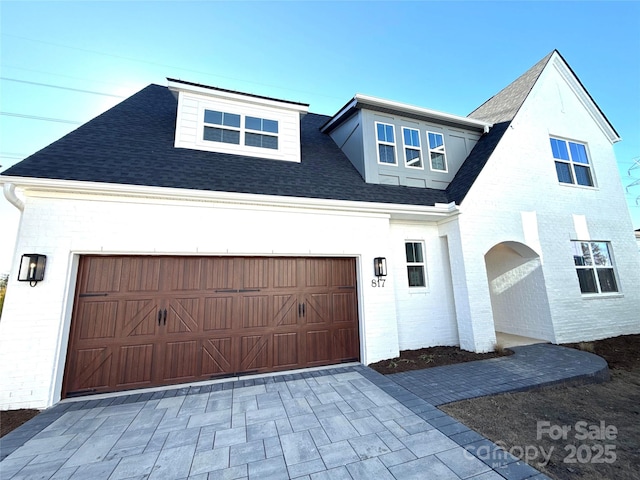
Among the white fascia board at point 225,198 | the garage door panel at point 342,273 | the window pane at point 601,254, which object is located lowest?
the garage door panel at point 342,273

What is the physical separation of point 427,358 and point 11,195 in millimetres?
8557

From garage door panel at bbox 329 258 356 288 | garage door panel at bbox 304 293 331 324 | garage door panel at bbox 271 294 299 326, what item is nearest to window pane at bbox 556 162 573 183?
garage door panel at bbox 329 258 356 288

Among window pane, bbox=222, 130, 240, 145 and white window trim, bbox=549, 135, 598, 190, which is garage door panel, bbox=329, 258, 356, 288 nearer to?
window pane, bbox=222, 130, 240, 145

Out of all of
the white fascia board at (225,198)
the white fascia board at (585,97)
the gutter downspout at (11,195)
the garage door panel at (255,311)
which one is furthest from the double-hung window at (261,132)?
the white fascia board at (585,97)

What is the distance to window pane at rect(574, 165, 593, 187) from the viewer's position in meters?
8.66

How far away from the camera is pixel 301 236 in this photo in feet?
18.8

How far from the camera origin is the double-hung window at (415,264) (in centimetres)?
697

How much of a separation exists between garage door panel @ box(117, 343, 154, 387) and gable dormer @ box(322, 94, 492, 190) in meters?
6.36

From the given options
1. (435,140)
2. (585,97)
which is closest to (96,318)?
(435,140)

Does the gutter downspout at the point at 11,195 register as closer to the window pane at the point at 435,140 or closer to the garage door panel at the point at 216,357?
the garage door panel at the point at 216,357

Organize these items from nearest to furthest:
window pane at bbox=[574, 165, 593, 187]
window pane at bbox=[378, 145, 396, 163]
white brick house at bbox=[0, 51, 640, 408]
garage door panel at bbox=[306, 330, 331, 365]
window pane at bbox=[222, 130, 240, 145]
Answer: white brick house at bbox=[0, 51, 640, 408], garage door panel at bbox=[306, 330, 331, 365], window pane at bbox=[222, 130, 240, 145], window pane at bbox=[378, 145, 396, 163], window pane at bbox=[574, 165, 593, 187]

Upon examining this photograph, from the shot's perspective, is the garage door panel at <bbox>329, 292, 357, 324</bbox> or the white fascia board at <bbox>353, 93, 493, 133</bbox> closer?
the garage door panel at <bbox>329, 292, 357, 324</bbox>

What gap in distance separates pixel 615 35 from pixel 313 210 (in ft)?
48.2

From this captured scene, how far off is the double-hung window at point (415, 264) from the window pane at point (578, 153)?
22.1 ft
